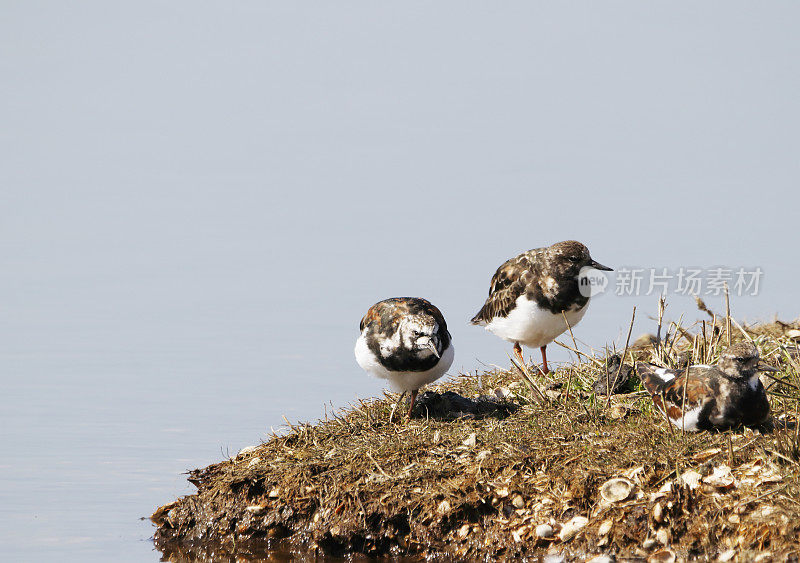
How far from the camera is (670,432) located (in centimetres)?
769

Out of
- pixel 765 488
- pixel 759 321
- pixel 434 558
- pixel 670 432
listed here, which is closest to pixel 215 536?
pixel 434 558

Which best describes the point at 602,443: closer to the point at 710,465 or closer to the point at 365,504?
the point at 710,465

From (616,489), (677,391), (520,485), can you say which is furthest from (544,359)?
(616,489)

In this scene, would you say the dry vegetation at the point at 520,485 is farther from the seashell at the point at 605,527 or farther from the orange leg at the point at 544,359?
the orange leg at the point at 544,359

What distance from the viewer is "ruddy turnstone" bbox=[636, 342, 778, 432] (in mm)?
7406

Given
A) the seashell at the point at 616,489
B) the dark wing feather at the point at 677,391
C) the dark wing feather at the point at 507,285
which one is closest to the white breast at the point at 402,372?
the dark wing feather at the point at 507,285

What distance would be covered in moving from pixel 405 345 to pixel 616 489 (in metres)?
2.41

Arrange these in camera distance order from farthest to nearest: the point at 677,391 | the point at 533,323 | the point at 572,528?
the point at 533,323 < the point at 677,391 < the point at 572,528

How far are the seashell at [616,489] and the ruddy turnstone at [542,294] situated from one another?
304cm

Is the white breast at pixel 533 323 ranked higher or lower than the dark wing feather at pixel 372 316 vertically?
lower

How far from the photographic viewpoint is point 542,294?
1003 centimetres

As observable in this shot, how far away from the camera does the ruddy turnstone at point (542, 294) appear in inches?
394

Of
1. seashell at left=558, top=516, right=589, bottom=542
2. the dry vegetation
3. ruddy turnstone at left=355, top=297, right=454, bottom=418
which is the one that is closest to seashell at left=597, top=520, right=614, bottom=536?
the dry vegetation

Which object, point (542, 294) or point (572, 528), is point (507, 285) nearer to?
point (542, 294)
